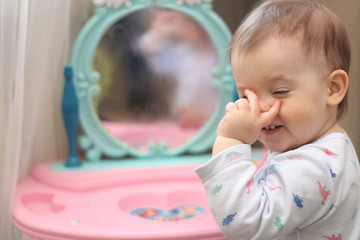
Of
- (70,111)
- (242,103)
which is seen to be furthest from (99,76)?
(242,103)

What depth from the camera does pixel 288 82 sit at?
2.01 feet

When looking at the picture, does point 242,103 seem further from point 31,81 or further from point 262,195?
point 31,81

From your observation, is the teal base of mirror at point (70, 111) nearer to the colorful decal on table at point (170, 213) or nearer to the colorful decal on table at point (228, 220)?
the colorful decal on table at point (170, 213)

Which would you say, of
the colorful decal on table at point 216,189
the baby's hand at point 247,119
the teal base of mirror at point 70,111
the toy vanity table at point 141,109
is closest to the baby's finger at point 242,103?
the baby's hand at point 247,119

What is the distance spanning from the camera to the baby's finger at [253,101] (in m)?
0.61

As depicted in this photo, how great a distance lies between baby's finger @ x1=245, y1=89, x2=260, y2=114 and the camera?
610 millimetres

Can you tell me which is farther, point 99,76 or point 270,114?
point 99,76

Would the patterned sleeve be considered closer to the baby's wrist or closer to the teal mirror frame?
the baby's wrist

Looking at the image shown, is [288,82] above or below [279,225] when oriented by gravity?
above

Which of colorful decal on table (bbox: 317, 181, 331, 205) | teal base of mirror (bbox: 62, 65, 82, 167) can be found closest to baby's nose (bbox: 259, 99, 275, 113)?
colorful decal on table (bbox: 317, 181, 331, 205)

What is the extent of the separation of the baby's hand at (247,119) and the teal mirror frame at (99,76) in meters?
0.64

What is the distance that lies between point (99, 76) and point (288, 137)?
30.2 inches

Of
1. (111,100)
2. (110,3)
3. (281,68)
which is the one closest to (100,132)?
(111,100)

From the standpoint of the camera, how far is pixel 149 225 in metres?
0.90
